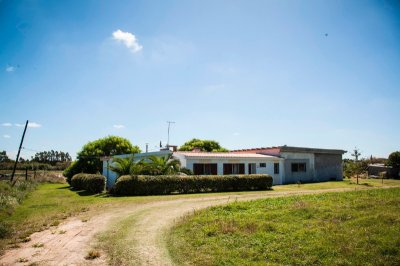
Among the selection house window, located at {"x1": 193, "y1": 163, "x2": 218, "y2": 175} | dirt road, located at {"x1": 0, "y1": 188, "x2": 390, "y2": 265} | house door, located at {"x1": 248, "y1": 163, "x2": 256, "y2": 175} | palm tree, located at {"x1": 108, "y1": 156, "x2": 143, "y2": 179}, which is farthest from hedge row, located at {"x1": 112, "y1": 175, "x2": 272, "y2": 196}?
dirt road, located at {"x1": 0, "y1": 188, "x2": 390, "y2": 265}

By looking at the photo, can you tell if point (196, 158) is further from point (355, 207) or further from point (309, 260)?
point (309, 260)

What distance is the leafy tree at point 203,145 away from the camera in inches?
2470

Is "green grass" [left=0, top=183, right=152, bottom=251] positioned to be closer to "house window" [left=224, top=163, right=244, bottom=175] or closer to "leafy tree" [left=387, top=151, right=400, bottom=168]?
"house window" [left=224, top=163, right=244, bottom=175]

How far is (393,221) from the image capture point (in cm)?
806

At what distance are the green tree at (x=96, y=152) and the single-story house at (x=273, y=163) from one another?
4821mm

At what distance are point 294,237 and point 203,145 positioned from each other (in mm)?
55451

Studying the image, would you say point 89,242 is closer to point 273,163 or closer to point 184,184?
point 184,184

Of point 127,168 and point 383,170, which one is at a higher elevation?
point 127,168

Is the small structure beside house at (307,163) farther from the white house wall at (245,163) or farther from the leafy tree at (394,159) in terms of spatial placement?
the leafy tree at (394,159)

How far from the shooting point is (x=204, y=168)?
2719cm

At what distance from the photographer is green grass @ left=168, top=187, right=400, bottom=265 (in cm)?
609

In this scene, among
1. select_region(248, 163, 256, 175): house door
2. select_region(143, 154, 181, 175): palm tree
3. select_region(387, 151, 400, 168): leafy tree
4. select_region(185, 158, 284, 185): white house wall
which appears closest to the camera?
select_region(143, 154, 181, 175): palm tree

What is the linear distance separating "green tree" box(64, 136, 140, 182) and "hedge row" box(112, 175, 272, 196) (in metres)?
15.7

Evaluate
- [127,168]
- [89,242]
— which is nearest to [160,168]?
[127,168]
